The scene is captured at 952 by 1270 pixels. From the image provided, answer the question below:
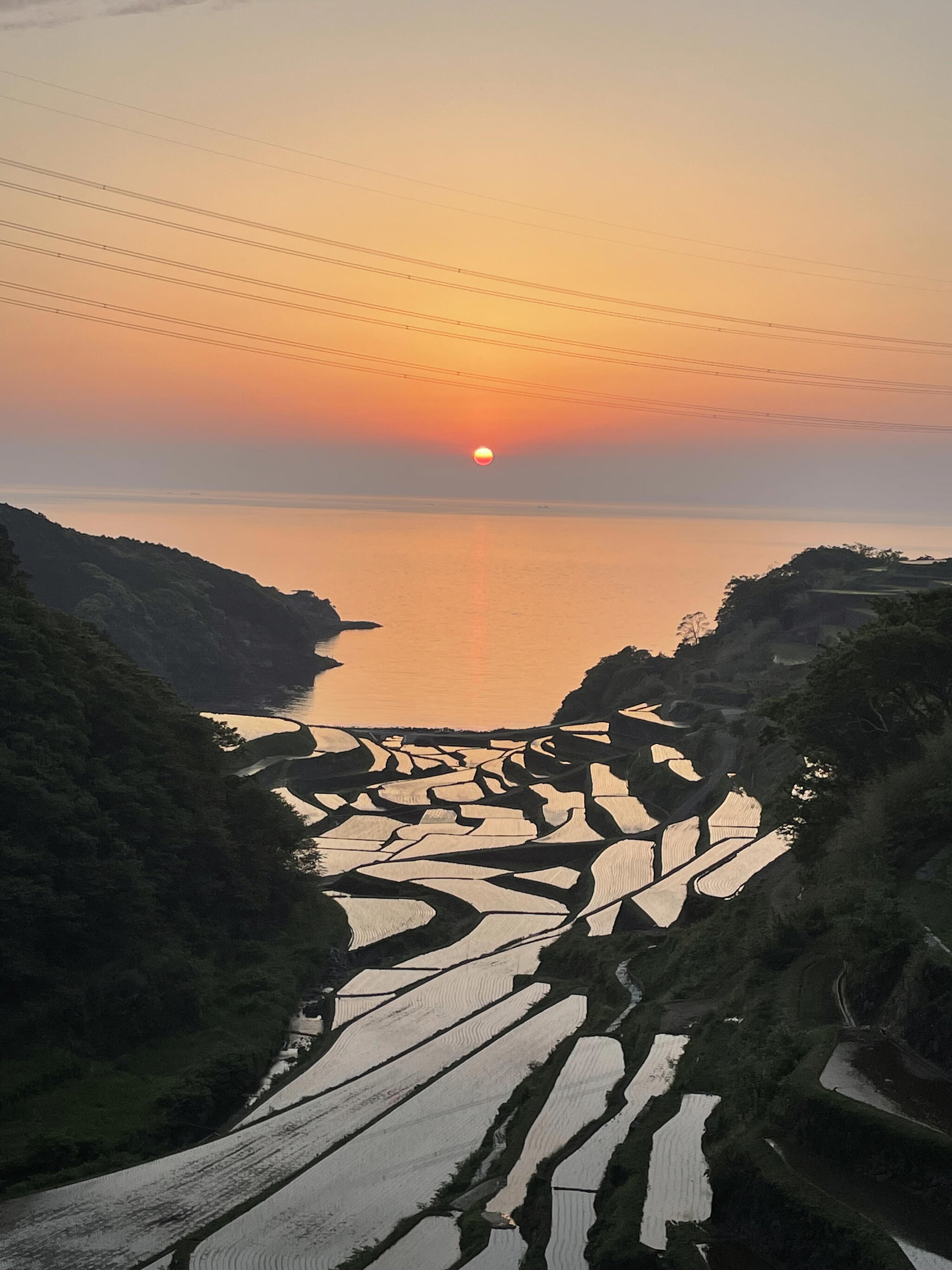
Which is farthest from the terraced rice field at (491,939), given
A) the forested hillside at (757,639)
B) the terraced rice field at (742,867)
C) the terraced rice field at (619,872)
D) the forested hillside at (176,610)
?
the forested hillside at (176,610)

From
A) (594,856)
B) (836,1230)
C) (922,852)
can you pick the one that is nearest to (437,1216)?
(836,1230)

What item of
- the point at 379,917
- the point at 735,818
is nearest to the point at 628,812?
the point at 735,818

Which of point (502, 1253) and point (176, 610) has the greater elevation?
point (176, 610)

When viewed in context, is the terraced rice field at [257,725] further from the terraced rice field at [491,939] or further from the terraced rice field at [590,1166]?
the terraced rice field at [590,1166]

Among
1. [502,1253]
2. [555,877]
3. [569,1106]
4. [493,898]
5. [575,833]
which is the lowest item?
→ [502,1253]

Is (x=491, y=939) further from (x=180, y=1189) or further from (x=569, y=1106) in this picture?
(x=180, y=1189)

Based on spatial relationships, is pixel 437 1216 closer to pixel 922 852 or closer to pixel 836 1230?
pixel 836 1230
